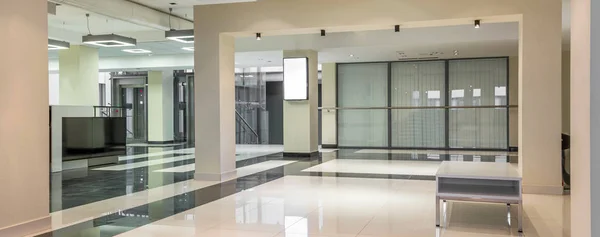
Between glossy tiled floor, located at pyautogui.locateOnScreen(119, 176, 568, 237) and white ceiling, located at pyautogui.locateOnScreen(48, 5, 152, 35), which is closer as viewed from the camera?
glossy tiled floor, located at pyautogui.locateOnScreen(119, 176, 568, 237)

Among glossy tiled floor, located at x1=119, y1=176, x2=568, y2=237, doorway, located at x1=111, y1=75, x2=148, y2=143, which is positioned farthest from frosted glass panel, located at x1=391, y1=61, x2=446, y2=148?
doorway, located at x1=111, y1=75, x2=148, y2=143

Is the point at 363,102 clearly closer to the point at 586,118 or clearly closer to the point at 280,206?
the point at 280,206

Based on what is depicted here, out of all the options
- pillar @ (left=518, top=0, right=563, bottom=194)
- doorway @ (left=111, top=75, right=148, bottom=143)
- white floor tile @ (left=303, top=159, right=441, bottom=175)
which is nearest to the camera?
pillar @ (left=518, top=0, right=563, bottom=194)

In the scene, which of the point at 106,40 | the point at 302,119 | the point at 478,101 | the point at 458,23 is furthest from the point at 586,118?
the point at 478,101

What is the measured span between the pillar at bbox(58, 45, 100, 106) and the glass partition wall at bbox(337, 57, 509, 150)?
8478 millimetres

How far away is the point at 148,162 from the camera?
13.2 m

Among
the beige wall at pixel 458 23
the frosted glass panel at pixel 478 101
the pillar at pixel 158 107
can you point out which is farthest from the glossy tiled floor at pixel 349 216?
the pillar at pixel 158 107

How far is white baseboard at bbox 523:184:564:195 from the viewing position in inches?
299

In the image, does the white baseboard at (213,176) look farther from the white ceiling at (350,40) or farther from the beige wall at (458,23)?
the white ceiling at (350,40)

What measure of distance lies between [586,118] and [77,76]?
52.3 ft

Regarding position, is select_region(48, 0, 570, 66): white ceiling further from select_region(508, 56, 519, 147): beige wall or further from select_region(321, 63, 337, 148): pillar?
select_region(321, 63, 337, 148): pillar

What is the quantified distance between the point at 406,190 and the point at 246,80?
45.0ft

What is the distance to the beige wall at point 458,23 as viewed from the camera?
24.9 feet

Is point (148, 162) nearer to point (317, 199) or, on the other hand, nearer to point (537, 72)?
point (317, 199)
